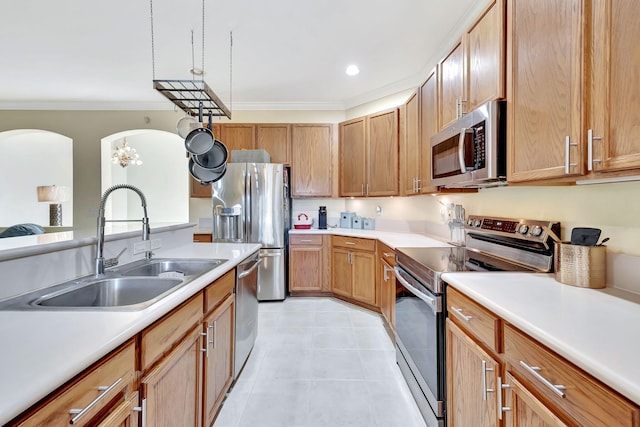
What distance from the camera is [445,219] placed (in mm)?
2850

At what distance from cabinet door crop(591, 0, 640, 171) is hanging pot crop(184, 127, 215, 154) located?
6.49 feet

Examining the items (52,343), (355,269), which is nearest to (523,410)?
(52,343)

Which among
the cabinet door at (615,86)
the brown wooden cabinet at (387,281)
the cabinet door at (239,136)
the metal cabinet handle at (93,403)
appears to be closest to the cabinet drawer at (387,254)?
the brown wooden cabinet at (387,281)

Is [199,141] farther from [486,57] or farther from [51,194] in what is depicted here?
[51,194]

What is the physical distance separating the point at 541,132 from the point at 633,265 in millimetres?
617

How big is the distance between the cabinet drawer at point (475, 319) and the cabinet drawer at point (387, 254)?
1.07 meters

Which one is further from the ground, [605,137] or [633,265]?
[605,137]

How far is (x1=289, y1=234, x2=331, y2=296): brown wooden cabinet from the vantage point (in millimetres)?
3805

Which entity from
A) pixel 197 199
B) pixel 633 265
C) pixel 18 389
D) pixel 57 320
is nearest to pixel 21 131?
pixel 197 199

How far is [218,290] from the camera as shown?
1578 mm

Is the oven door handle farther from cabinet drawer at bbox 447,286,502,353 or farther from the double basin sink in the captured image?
the double basin sink

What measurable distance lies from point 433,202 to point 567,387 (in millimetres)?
2521

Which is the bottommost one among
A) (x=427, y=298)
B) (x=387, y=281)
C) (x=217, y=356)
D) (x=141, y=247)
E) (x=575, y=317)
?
(x=217, y=356)

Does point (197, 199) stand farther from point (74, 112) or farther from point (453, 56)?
point (453, 56)
